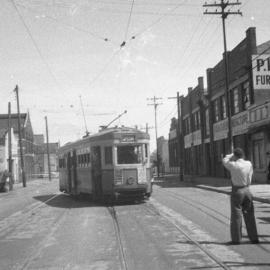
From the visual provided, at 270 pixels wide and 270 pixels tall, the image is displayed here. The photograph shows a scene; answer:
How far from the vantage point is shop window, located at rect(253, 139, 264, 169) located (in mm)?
30969

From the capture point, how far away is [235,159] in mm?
9492

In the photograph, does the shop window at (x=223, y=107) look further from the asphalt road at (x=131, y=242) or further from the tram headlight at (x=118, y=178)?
the asphalt road at (x=131, y=242)

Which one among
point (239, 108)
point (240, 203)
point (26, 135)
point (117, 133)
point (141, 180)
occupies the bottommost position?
point (240, 203)

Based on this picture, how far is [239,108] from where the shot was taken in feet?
114

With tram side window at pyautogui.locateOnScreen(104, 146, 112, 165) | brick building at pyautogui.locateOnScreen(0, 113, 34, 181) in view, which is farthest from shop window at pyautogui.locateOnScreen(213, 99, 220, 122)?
brick building at pyautogui.locateOnScreen(0, 113, 34, 181)

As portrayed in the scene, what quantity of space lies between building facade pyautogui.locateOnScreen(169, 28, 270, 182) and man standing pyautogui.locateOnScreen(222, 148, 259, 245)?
1677cm

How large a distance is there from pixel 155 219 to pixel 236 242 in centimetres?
494

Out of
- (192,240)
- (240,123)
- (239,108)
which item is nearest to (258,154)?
(240,123)

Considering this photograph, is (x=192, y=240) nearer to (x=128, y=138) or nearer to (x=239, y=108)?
(x=128, y=138)

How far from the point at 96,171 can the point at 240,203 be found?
10822mm

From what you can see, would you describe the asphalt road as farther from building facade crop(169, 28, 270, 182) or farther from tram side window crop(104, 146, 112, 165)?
building facade crop(169, 28, 270, 182)

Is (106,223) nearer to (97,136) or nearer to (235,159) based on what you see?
(235,159)

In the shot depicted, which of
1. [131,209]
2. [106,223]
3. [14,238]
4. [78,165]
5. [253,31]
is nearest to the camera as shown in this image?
[14,238]

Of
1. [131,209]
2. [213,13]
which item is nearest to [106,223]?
[131,209]
